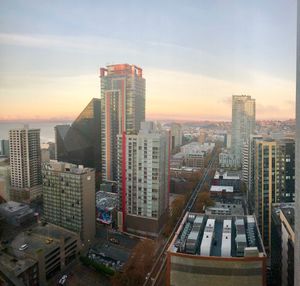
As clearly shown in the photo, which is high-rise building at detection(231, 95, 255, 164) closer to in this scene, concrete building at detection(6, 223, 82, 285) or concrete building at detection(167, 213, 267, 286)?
concrete building at detection(167, 213, 267, 286)

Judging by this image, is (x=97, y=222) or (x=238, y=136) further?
(x=238, y=136)

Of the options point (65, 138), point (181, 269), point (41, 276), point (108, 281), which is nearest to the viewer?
point (181, 269)

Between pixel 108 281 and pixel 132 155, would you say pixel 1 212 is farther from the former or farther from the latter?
pixel 132 155

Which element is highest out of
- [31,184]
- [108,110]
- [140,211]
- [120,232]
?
[108,110]

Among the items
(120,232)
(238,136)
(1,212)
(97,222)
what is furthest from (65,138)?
(238,136)

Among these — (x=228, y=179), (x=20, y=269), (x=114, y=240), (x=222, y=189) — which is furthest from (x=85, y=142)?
(x=20, y=269)

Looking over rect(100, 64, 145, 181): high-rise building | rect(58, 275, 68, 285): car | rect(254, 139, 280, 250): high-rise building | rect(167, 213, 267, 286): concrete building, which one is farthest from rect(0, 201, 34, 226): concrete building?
rect(254, 139, 280, 250): high-rise building

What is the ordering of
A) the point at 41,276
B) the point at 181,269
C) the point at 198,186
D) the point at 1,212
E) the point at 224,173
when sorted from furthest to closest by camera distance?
1. the point at 224,173
2. the point at 198,186
3. the point at 41,276
4. the point at 1,212
5. the point at 181,269
